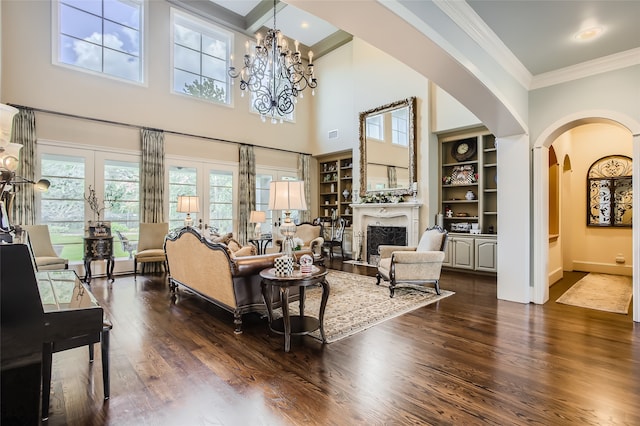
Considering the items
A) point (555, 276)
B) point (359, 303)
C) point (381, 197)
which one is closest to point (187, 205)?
point (359, 303)

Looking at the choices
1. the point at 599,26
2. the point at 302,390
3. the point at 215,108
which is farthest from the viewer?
the point at 215,108

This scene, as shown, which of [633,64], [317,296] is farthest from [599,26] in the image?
[317,296]

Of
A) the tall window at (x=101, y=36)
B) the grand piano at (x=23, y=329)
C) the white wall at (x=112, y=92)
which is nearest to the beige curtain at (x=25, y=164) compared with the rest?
the white wall at (x=112, y=92)

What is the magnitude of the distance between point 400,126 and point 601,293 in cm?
461

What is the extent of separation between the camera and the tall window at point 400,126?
714 centimetres

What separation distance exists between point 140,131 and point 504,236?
6.76 m

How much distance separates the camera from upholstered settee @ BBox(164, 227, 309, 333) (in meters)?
3.32

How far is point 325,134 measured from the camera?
9102 mm

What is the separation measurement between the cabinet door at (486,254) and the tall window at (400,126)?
257cm

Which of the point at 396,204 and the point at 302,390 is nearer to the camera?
the point at 302,390

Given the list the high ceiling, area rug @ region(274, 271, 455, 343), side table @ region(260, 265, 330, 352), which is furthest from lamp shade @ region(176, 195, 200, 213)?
the high ceiling

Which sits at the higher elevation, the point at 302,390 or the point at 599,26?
the point at 599,26

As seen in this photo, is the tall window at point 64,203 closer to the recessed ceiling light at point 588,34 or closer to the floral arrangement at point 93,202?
the floral arrangement at point 93,202

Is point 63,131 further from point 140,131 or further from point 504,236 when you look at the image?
point 504,236
